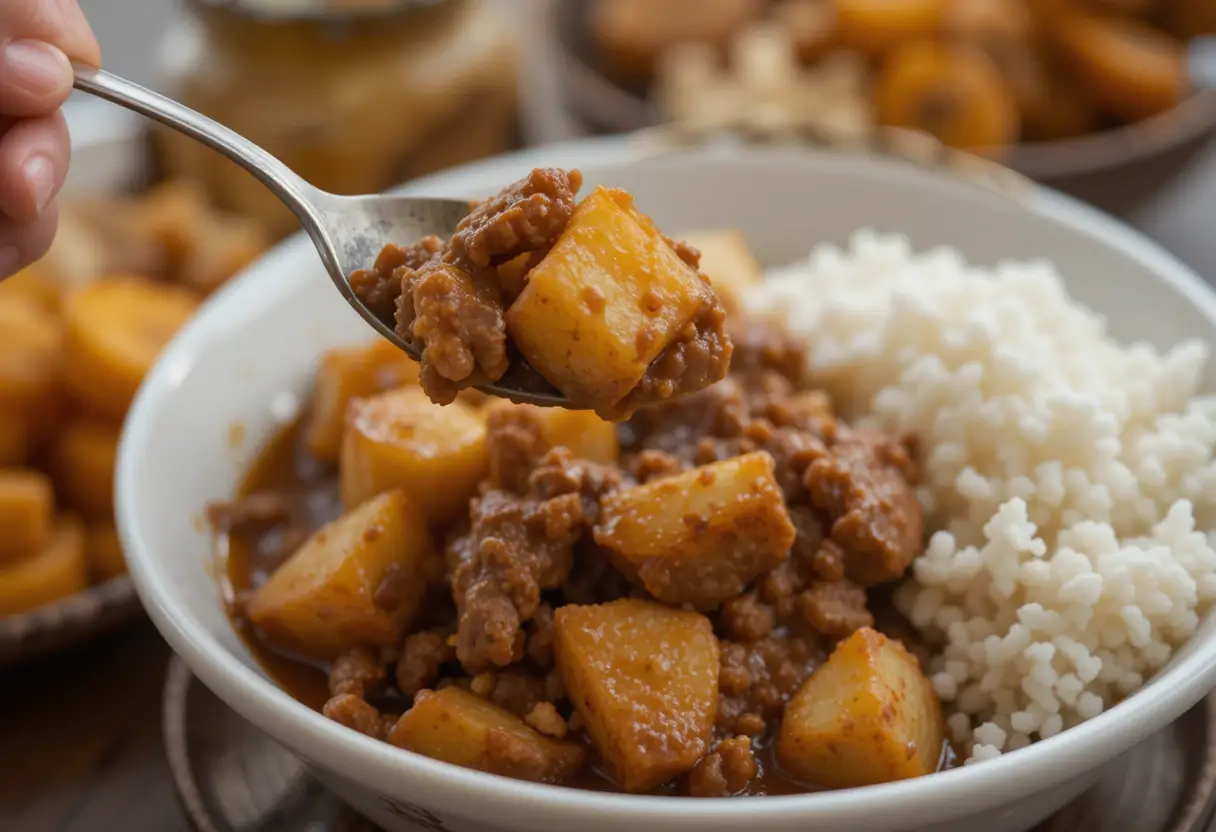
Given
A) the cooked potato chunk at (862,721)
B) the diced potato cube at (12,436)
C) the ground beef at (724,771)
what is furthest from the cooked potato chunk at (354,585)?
the diced potato cube at (12,436)

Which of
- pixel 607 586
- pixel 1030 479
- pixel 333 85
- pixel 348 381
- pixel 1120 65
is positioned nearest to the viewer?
pixel 607 586

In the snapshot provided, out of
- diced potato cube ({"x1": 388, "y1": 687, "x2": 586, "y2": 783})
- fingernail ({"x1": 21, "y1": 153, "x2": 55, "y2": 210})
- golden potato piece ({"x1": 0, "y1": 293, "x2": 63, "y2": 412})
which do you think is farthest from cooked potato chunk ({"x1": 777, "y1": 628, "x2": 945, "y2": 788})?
golden potato piece ({"x1": 0, "y1": 293, "x2": 63, "y2": 412})

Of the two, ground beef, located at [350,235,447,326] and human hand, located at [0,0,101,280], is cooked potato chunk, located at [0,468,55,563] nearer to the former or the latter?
human hand, located at [0,0,101,280]

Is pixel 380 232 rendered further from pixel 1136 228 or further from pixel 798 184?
pixel 1136 228

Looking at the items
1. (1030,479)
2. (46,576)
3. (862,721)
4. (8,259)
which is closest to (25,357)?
(46,576)

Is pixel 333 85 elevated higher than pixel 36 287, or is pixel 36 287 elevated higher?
pixel 333 85

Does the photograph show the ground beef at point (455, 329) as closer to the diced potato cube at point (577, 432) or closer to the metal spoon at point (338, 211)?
→ the metal spoon at point (338, 211)

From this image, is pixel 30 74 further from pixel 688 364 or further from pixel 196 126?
pixel 688 364
